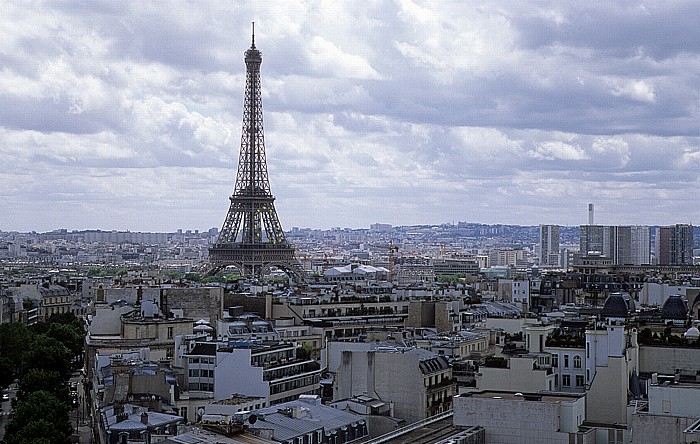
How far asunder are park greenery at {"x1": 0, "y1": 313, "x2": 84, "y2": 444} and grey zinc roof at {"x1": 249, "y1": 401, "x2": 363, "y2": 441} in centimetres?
1205

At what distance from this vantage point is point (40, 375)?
212 ft

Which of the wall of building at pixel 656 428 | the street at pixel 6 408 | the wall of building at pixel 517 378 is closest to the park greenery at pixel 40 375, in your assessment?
the street at pixel 6 408

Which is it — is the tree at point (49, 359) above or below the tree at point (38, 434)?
above

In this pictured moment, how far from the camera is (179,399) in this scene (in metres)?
50.1

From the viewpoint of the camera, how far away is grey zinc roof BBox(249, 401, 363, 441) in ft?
122

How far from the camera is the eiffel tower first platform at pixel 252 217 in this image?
143m

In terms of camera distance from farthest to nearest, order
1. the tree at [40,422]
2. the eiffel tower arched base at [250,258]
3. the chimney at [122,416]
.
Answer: the eiffel tower arched base at [250,258]
the tree at [40,422]
the chimney at [122,416]

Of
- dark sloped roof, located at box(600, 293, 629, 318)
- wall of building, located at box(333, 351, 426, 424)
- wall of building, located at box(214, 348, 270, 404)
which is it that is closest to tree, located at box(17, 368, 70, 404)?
wall of building, located at box(214, 348, 270, 404)

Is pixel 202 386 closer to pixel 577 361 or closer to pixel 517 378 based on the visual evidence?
pixel 517 378

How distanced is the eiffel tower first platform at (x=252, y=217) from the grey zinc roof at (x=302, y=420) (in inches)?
3925

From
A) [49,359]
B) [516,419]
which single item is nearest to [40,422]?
[49,359]

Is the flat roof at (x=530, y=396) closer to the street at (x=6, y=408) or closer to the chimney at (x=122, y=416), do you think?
the chimney at (x=122, y=416)

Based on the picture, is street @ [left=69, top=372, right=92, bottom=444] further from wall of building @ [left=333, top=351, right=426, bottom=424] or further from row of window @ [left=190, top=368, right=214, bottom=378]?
wall of building @ [left=333, top=351, right=426, bottom=424]

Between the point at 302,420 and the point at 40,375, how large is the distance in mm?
29664
